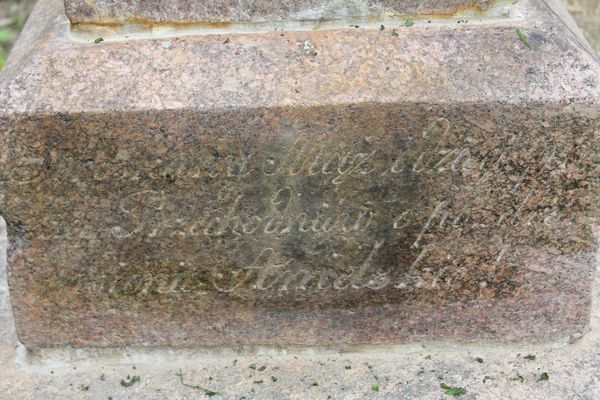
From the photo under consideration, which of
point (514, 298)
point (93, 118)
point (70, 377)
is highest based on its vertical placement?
point (93, 118)

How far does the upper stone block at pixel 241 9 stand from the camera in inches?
98.3

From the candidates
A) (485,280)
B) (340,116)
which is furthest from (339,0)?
(485,280)

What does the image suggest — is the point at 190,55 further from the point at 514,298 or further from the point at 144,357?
the point at 514,298

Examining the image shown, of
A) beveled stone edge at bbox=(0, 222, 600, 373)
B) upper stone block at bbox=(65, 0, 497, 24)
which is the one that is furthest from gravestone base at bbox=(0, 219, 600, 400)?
upper stone block at bbox=(65, 0, 497, 24)

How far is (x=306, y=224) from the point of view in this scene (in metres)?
2.63

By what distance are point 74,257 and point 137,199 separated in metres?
0.29

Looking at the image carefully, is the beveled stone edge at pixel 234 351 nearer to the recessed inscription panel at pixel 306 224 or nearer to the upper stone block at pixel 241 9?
the recessed inscription panel at pixel 306 224

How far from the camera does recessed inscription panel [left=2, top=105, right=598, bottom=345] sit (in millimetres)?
2482

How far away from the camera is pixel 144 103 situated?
2.43 metres

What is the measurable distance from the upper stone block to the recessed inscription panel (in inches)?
12.4

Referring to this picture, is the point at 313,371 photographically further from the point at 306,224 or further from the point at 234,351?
the point at 306,224

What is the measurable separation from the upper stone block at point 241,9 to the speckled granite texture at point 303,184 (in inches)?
2.3

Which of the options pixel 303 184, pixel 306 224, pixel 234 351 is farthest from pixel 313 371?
pixel 303 184

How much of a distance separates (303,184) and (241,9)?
545mm
